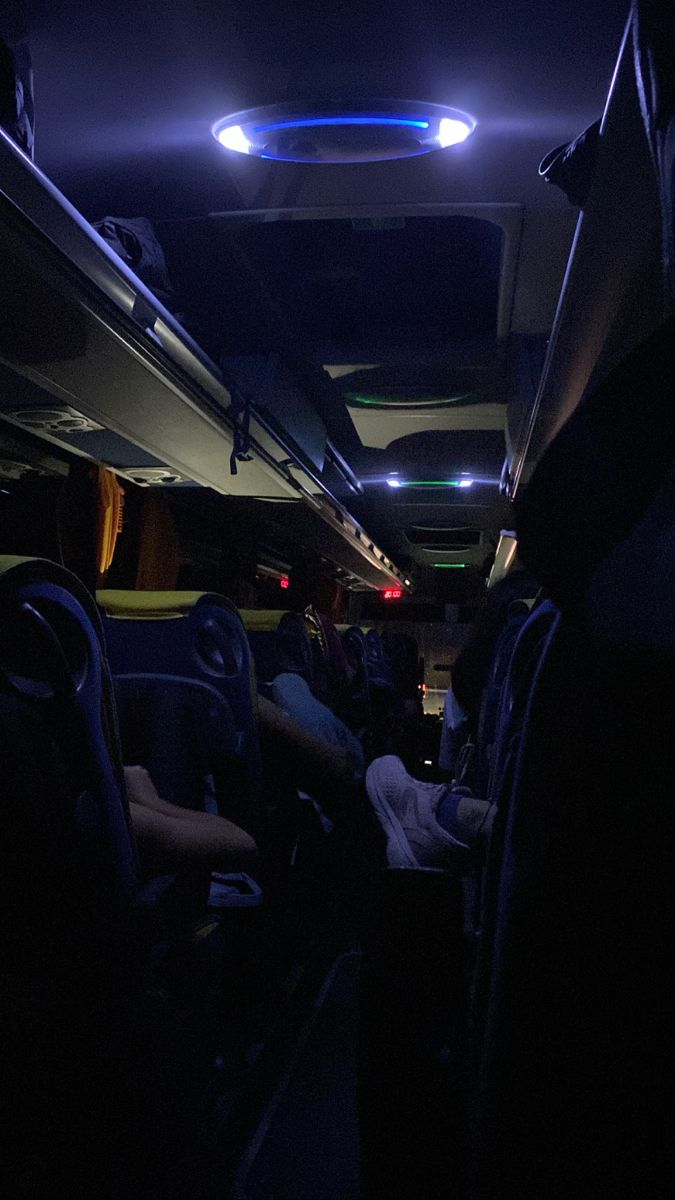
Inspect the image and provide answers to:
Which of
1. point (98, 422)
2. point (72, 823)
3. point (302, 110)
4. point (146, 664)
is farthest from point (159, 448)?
point (72, 823)

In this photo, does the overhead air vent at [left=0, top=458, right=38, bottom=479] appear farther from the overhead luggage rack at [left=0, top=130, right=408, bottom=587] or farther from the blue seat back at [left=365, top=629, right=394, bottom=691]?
the blue seat back at [left=365, top=629, right=394, bottom=691]

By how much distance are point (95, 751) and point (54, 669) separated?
19cm

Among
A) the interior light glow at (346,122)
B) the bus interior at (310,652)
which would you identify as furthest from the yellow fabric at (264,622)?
the interior light glow at (346,122)

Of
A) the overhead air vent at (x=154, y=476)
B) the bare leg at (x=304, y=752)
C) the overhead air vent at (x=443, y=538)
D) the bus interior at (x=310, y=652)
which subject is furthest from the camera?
the overhead air vent at (x=443, y=538)

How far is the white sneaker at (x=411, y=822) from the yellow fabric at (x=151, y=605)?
0.94m

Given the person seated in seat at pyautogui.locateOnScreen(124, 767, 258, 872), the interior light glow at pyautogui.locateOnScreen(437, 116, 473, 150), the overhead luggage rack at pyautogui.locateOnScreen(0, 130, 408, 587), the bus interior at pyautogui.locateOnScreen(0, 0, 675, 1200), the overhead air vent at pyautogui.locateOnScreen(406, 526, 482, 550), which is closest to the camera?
the bus interior at pyautogui.locateOnScreen(0, 0, 675, 1200)

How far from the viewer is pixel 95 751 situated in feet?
5.08

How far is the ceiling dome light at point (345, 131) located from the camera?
2.33 m

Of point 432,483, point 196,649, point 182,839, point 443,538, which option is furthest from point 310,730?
point 443,538

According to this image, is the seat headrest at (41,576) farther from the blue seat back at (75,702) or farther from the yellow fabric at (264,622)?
the yellow fabric at (264,622)

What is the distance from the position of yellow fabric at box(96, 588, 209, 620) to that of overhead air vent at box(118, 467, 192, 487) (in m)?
2.65

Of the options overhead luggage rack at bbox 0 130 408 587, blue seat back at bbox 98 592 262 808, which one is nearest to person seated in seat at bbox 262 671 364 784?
blue seat back at bbox 98 592 262 808

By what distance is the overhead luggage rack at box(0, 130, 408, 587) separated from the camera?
2.19m

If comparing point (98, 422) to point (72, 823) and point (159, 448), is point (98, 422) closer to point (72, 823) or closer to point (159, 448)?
point (159, 448)
